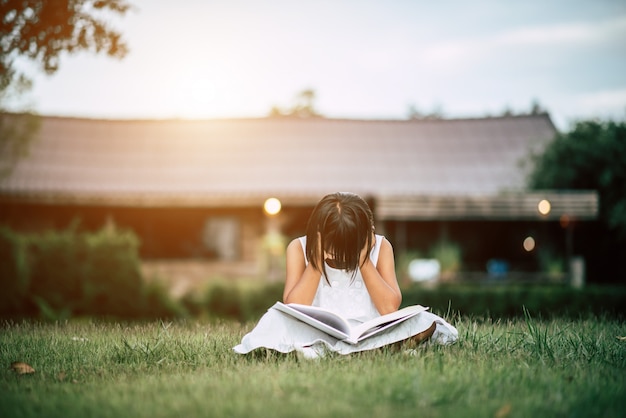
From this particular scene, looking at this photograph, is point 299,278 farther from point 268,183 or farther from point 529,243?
point 529,243

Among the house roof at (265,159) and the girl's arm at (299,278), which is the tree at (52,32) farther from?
the house roof at (265,159)

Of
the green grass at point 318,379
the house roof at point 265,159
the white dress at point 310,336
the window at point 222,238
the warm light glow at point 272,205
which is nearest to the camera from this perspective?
the green grass at point 318,379

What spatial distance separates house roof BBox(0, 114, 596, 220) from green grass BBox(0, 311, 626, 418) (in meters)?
15.5

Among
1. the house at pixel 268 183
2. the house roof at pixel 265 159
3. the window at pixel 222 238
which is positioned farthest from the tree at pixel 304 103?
the window at pixel 222 238

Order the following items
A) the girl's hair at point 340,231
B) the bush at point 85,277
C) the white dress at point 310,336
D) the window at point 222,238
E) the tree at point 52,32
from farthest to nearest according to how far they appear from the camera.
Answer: the window at point 222,238 < the bush at point 85,277 < the tree at point 52,32 < the girl's hair at point 340,231 < the white dress at point 310,336

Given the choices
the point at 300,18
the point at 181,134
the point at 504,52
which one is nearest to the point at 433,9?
the point at 300,18

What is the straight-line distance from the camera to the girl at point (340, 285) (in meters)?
4.54

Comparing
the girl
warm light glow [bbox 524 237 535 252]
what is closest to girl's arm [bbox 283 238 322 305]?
the girl

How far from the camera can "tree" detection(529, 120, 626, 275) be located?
63.1ft

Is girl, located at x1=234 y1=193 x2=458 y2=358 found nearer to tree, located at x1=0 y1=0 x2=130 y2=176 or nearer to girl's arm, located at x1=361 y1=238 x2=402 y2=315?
girl's arm, located at x1=361 y1=238 x2=402 y2=315

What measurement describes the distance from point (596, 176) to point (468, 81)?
4576mm

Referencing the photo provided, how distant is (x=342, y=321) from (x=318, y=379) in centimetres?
74

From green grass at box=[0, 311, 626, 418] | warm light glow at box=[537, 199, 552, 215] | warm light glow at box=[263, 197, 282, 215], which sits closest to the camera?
green grass at box=[0, 311, 626, 418]

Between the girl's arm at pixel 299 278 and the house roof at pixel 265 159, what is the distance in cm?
1531
